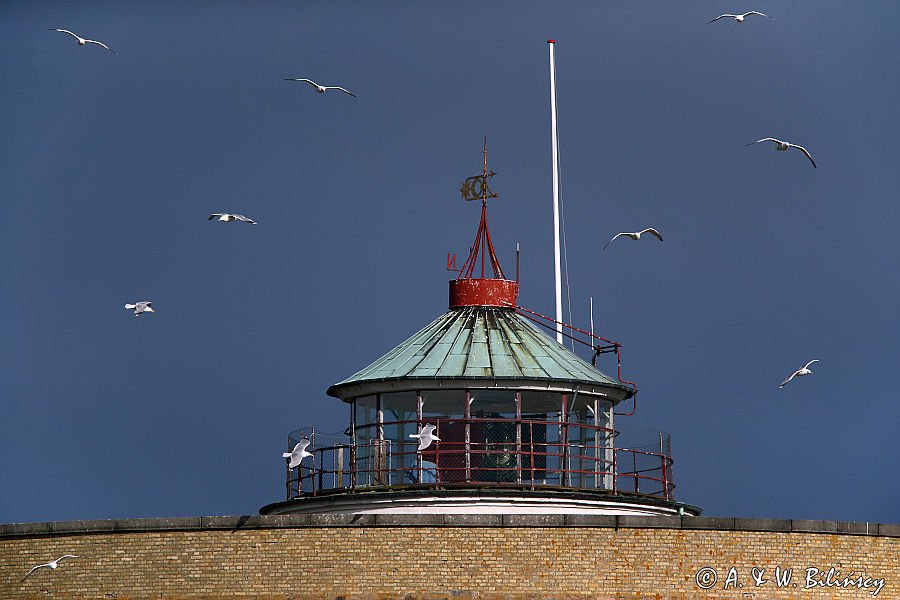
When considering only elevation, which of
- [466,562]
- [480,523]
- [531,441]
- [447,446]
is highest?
[531,441]

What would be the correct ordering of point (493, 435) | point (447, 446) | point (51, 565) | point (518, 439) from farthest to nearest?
1. point (493, 435)
2. point (447, 446)
3. point (518, 439)
4. point (51, 565)

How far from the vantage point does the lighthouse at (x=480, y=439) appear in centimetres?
5638

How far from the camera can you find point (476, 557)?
53438 mm

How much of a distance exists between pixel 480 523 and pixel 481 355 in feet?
20.0

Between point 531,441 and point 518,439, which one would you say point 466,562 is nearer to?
point 518,439

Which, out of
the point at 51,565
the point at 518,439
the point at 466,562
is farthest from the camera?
the point at 518,439

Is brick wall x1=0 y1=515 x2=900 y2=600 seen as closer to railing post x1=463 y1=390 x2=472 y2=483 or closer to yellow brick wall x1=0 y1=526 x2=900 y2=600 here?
yellow brick wall x1=0 y1=526 x2=900 y2=600

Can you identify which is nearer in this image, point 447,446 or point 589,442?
point 447,446

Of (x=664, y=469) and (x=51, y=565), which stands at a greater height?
(x=664, y=469)

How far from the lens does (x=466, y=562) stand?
2103 inches

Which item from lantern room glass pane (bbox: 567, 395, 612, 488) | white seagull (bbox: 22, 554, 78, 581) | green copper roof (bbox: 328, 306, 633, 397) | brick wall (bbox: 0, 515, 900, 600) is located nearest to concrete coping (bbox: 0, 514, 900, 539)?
brick wall (bbox: 0, 515, 900, 600)

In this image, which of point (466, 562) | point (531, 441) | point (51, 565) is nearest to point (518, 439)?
point (531, 441)

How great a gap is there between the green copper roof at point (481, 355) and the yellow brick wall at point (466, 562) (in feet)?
17.2

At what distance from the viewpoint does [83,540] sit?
54625 millimetres
